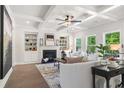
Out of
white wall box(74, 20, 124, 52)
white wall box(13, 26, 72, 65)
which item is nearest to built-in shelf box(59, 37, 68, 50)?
white wall box(13, 26, 72, 65)

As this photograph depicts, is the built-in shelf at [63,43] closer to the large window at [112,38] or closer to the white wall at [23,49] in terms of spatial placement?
the white wall at [23,49]

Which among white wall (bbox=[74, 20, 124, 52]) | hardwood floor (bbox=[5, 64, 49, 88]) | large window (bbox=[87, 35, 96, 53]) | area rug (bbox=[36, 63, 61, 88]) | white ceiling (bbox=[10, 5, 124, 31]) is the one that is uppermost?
white ceiling (bbox=[10, 5, 124, 31])

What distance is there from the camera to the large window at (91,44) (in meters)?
7.04

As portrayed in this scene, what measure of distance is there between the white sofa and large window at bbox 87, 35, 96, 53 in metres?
4.64

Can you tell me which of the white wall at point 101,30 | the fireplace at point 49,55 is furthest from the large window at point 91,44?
the fireplace at point 49,55

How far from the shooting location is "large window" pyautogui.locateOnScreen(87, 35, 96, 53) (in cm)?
704

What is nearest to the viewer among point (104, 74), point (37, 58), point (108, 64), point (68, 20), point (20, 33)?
point (104, 74)

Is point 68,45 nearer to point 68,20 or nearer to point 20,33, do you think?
point 20,33

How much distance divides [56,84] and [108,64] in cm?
161

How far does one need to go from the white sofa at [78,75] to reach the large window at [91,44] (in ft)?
15.2

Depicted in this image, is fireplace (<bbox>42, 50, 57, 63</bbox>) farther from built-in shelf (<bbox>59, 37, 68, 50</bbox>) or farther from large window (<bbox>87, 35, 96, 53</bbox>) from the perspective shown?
large window (<bbox>87, 35, 96, 53</bbox>)
